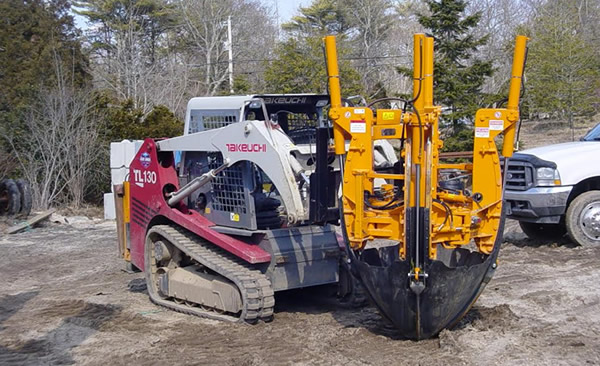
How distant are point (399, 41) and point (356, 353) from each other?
3594cm

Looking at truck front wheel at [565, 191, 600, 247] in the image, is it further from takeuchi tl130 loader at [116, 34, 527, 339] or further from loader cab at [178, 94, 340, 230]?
loader cab at [178, 94, 340, 230]

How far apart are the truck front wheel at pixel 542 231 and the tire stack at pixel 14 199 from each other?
11247mm

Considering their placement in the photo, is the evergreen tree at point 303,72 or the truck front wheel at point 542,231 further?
the evergreen tree at point 303,72

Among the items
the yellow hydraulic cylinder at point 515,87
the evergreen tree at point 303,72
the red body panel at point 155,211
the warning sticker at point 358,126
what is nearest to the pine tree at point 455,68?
the evergreen tree at point 303,72

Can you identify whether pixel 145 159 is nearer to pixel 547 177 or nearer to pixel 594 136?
pixel 547 177

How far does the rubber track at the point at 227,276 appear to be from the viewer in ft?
23.4

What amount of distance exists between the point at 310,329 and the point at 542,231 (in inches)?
230

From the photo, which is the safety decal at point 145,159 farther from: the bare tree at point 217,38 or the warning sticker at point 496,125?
the bare tree at point 217,38

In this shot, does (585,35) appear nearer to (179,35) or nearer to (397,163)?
(179,35)

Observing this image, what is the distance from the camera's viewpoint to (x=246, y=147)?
281 inches

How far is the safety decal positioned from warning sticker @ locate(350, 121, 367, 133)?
130 inches

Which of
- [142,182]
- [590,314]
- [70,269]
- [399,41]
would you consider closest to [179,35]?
[399,41]

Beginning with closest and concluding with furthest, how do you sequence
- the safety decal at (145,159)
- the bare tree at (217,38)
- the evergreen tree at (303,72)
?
the safety decal at (145,159) < the evergreen tree at (303,72) < the bare tree at (217,38)

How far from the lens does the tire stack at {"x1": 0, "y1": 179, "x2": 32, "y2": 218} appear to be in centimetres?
1670
